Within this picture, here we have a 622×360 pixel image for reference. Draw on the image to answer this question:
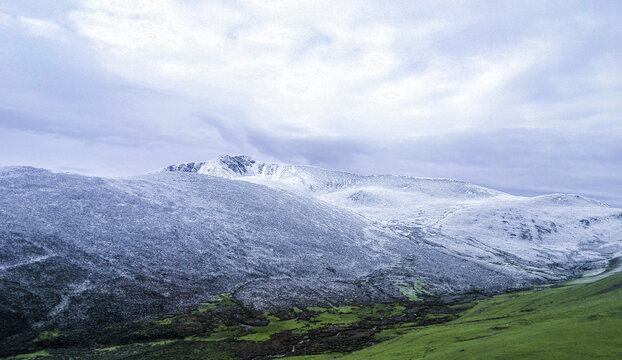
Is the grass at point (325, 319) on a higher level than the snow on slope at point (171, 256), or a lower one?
lower

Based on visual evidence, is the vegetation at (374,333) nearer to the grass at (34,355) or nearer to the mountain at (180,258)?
the grass at (34,355)

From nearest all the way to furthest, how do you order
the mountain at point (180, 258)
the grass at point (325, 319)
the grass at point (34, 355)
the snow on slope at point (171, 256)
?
the grass at point (34, 355), the grass at point (325, 319), the snow on slope at point (171, 256), the mountain at point (180, 258)

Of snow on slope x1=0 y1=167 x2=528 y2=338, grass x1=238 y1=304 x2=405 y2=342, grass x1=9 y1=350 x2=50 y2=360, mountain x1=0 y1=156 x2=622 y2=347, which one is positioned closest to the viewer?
grass x1=9 y1=350 x2=50 y2=360

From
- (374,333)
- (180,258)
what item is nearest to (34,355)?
(180,258)

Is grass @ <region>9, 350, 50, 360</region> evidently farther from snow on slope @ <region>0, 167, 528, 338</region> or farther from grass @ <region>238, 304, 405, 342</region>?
grass @ <region>238, 304, 405, 342</region>

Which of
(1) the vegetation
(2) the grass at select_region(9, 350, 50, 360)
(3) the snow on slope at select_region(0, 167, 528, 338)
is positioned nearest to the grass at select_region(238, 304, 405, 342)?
(1) the vegetation

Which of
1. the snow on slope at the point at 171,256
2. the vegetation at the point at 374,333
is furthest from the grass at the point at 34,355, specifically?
the snow on slope at the point at 171,256

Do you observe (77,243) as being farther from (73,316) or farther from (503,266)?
(503,266)

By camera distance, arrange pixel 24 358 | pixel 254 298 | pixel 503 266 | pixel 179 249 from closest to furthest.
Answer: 1. pixel 24 358
2. pixel 254 298
3. pixel 179 249
4. pixel 503 266

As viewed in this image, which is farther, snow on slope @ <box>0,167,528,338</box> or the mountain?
the mountain

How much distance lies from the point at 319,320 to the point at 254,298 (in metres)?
23.2

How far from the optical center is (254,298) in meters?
106

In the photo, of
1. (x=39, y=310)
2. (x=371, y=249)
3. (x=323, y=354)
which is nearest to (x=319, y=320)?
(x=323, y=354)

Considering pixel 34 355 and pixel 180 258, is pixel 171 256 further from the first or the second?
pixel 34 355
